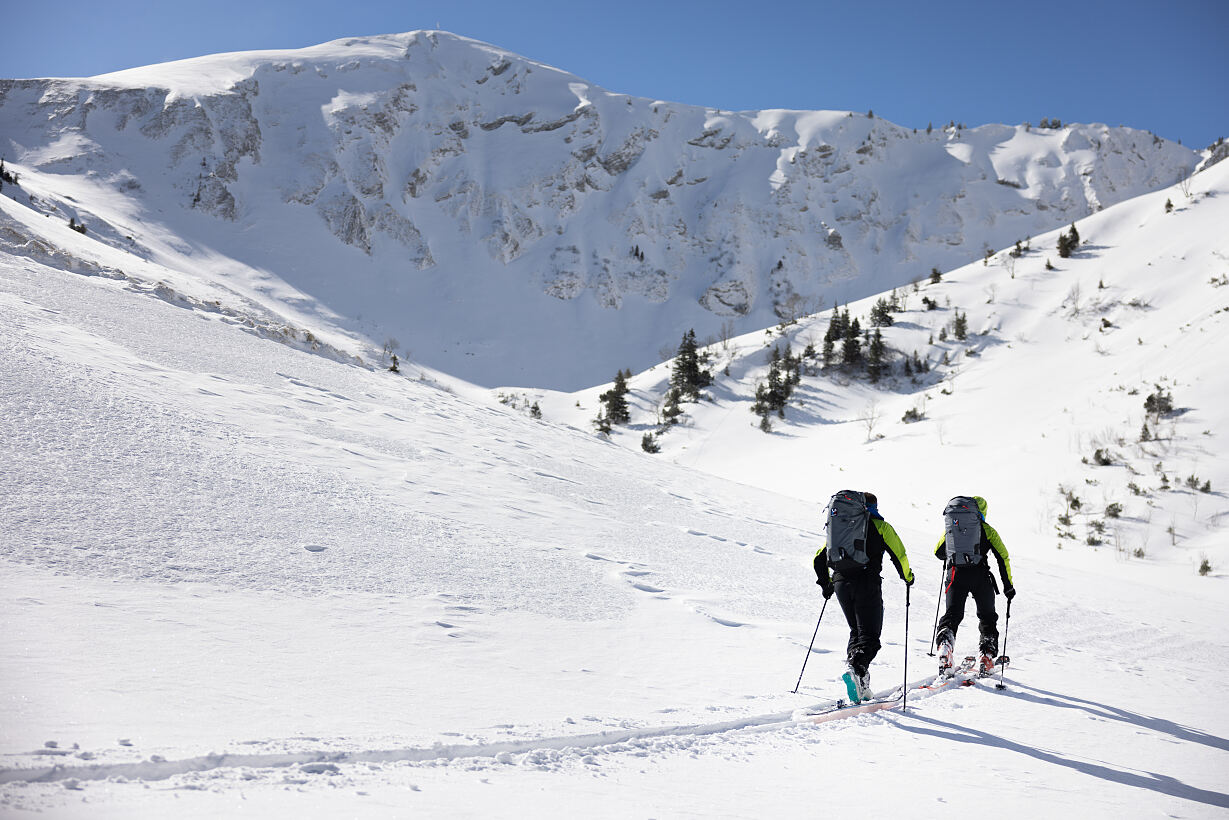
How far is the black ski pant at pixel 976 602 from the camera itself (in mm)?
6121

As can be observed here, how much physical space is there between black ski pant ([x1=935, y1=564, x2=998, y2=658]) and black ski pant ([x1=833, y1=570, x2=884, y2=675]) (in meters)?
1.33

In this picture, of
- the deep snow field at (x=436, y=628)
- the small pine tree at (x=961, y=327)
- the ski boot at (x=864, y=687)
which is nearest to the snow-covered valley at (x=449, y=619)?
the deep snow field at (x=436, y=628)

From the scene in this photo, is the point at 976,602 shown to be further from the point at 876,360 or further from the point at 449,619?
the point at 876,360

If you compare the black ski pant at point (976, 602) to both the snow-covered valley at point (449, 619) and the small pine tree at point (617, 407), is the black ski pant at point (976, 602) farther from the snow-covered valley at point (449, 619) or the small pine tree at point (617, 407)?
the small pine tree at point (617, 407)

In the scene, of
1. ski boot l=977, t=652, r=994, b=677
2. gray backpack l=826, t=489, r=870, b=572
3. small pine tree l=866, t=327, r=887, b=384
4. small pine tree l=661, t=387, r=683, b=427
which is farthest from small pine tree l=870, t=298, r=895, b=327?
gray backpack l=826, t=489, r=870, b=572

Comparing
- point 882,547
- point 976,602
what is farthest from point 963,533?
point 882,547

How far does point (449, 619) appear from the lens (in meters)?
5.18

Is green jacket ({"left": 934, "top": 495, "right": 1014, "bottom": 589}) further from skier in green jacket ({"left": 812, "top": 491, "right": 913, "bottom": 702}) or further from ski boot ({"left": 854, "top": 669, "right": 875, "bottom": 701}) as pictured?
ski boot ({"left": 854, "top": 669, "right": 875, "bottom": 701})

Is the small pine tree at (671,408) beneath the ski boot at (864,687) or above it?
above

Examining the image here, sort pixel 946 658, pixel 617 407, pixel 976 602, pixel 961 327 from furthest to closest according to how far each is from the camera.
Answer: pixel 617 407, pixel 961 327, pixel 976 602, pixel 946 658

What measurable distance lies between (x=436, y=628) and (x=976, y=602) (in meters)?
4.90

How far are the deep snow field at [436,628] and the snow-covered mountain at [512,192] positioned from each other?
40822mm

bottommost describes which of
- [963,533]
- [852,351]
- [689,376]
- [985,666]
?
[985,666]

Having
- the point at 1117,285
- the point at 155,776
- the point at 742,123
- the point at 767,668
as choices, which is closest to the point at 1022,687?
the point at 767,668
